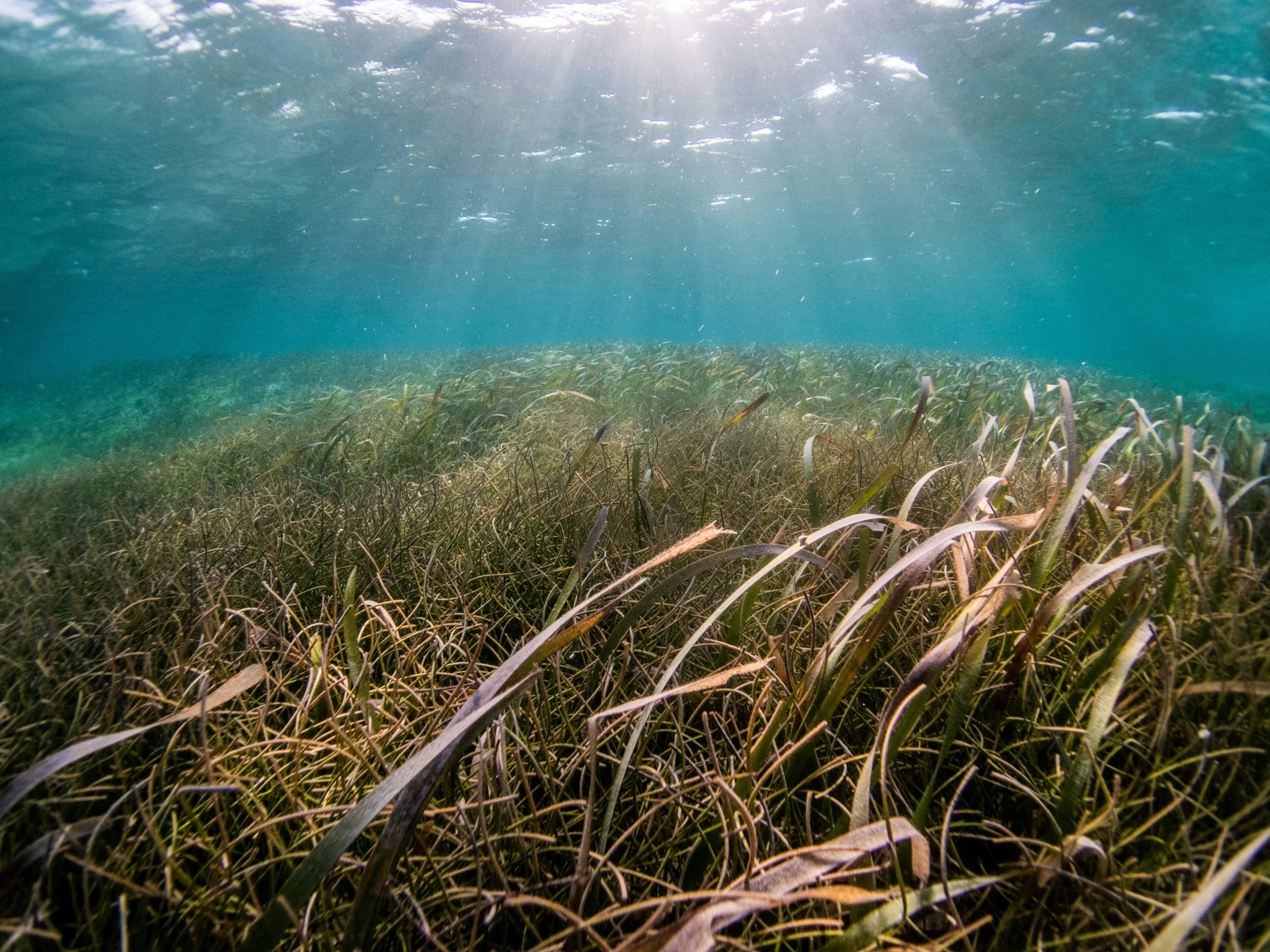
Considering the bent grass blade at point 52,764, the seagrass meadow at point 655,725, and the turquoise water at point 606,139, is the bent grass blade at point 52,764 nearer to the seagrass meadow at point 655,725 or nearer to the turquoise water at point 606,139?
the seagrass meadow at point 655,725

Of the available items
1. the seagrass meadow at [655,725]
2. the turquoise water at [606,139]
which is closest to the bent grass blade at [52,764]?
the seagrass meadow at [655,725]

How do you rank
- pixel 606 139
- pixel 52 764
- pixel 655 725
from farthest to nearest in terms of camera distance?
pixel 606 139 → pixel 655 725 → pixel 52 764

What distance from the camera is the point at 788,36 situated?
48.0ft

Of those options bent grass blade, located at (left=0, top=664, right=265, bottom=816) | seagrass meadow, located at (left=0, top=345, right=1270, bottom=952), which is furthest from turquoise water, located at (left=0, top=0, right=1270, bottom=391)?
bent grass blade, located at (left=0, top=664, right=265, bottom=816)

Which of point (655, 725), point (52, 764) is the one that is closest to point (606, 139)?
point (655, 725)

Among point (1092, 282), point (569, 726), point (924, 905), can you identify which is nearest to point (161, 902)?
point (569, 726)

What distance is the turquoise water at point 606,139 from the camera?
13.7 meters

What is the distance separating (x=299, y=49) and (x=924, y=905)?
21.1m

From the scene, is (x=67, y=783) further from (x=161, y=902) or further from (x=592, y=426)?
(x=592, y=426)

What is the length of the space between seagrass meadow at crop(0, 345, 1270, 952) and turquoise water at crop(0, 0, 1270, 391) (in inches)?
654

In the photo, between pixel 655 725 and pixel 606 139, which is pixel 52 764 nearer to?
pixel 655 725

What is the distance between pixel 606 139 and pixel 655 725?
79.3 ft

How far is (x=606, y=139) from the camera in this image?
21.1m

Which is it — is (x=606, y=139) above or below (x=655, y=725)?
above
